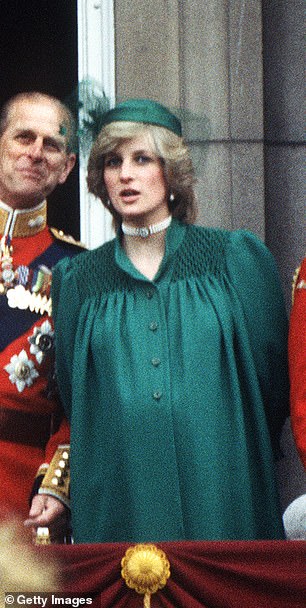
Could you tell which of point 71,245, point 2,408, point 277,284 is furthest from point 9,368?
point 277,284

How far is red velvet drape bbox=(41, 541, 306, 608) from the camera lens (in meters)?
3.64

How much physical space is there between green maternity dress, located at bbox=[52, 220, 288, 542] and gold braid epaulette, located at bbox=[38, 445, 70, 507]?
0.38 feet

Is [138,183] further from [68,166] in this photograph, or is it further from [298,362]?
[298,362]

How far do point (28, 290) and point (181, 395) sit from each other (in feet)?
2.30

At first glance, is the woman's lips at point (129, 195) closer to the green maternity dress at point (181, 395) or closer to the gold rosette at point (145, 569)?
the green maternity dress at point (181, 395)

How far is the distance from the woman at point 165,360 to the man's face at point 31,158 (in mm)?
273

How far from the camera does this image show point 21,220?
15.1 feet

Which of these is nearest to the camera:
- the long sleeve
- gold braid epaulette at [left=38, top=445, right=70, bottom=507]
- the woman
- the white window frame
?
the woman

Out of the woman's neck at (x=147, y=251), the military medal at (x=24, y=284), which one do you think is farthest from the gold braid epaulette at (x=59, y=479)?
the woman's neck at (x=147, y=251)

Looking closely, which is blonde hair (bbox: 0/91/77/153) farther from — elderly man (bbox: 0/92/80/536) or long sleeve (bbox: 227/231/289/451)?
long sleeve (bbox: 227/231/289/451)

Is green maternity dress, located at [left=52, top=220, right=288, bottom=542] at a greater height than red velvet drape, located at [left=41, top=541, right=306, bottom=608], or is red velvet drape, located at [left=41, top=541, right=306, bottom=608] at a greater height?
green maternity dress, located at [left=52, top=220, right=288, bottom=542]

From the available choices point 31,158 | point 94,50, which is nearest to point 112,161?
point 31,158

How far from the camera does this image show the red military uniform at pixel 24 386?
446 centimetres

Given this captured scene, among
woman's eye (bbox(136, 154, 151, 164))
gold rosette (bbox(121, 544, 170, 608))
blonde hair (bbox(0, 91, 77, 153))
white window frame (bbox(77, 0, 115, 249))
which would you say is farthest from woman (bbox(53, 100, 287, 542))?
white window frame (bbox(77, 0, 115, 249))
